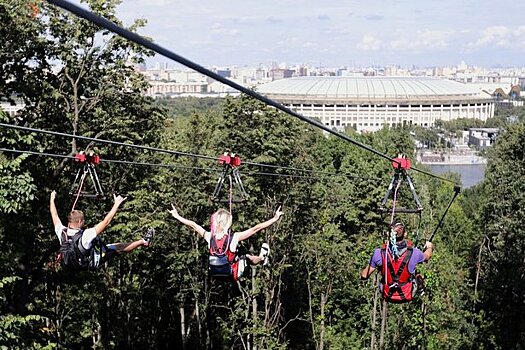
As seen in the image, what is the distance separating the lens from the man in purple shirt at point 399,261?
25.5 ft

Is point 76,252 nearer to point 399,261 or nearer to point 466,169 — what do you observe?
point 399,261

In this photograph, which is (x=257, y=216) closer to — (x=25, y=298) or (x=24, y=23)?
(x=25, y=298)

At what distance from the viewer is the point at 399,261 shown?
7809 millimetres

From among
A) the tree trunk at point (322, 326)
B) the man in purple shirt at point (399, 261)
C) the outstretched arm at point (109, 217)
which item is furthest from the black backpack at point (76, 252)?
the tree trunk at point (322, 326)

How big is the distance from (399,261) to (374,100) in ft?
425

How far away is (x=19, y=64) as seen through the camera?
12312 mm

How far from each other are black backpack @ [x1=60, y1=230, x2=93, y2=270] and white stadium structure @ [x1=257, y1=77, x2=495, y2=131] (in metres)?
119

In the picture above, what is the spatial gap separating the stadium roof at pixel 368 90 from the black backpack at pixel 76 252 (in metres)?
123

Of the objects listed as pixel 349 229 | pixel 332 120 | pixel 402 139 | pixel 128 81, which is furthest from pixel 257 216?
pixel 332 120

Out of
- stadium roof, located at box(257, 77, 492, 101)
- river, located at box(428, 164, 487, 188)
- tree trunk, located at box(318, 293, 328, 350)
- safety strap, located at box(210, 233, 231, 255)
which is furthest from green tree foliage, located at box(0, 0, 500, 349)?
stadium roof, located at box(257, 77, 492, 101)

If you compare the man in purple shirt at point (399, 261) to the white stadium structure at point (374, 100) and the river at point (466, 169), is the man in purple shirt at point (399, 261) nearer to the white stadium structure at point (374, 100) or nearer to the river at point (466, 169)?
the river at point (466, 169)

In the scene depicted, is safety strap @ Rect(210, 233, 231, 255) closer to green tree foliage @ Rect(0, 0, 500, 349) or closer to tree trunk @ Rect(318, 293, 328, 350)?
green tree foliage @ Rect(0, 0, 500, 349)

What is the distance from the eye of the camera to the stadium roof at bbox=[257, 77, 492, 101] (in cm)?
13375

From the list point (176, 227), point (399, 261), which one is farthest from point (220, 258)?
point (176, 227)
